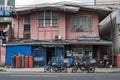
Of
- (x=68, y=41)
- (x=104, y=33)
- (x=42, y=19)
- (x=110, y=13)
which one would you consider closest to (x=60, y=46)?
(x=68, y=41)

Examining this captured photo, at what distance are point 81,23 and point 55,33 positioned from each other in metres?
3.06

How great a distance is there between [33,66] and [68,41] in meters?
4.50

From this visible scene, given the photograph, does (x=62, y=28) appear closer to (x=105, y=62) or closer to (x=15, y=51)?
(x=15, y=51)

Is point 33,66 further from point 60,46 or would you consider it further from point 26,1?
point 26,1

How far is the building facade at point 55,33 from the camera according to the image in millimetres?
41375

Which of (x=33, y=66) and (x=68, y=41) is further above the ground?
(x=68, y=41)

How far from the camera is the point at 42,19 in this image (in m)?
42.8

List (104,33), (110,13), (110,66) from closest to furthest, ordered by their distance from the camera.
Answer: (110,66) → (110,13) → (104,33)

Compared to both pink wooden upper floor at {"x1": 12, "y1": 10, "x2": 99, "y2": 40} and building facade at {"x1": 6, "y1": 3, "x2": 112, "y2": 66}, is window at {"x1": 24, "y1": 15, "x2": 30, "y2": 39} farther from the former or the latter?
pink wooden upper floor at {"x1": 12, "y1": 10, "x2": 99, "y2": 40}

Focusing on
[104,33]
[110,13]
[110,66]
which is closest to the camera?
[110,66]

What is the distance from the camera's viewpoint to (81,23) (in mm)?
42875

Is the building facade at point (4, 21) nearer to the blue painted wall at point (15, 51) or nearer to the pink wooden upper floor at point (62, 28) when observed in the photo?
the blue painted wall at point (15, 51)

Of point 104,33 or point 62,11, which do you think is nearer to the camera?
point 62,11

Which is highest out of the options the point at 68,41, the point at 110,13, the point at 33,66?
the point at 110,13
